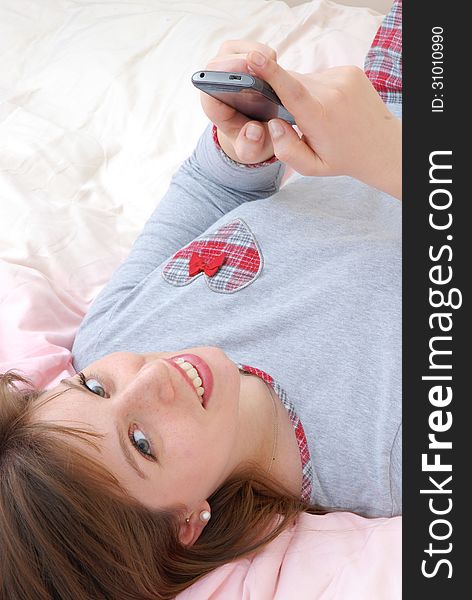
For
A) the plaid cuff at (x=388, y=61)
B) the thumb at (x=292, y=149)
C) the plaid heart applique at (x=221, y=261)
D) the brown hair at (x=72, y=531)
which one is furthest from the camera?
the plaid cuff at (x=388, y=61)

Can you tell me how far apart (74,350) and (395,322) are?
0.50 metres

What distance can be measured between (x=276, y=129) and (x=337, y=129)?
0.08 meters

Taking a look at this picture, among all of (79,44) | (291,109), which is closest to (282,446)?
(291,109)

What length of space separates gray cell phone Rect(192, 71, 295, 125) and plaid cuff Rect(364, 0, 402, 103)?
355 millimetres

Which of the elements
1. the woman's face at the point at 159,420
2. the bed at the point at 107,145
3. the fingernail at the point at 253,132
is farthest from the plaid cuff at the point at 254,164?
the woman's face at the point at 159,420

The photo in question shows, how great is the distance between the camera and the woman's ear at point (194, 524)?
3.46ft

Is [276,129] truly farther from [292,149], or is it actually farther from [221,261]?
[221,261]

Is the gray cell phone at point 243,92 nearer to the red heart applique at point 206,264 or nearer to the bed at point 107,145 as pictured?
the red heart applique at point 206,264

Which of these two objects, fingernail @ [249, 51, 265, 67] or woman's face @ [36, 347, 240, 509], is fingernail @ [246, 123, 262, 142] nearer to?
fingernail @ [249, 51, 265, 67]

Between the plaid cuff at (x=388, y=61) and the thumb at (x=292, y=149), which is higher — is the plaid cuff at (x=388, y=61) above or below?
above

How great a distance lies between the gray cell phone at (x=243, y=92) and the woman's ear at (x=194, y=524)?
0.52m

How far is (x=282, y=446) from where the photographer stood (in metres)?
1.13

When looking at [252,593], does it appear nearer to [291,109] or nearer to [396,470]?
[396,470]

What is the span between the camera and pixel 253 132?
3.68 feet
